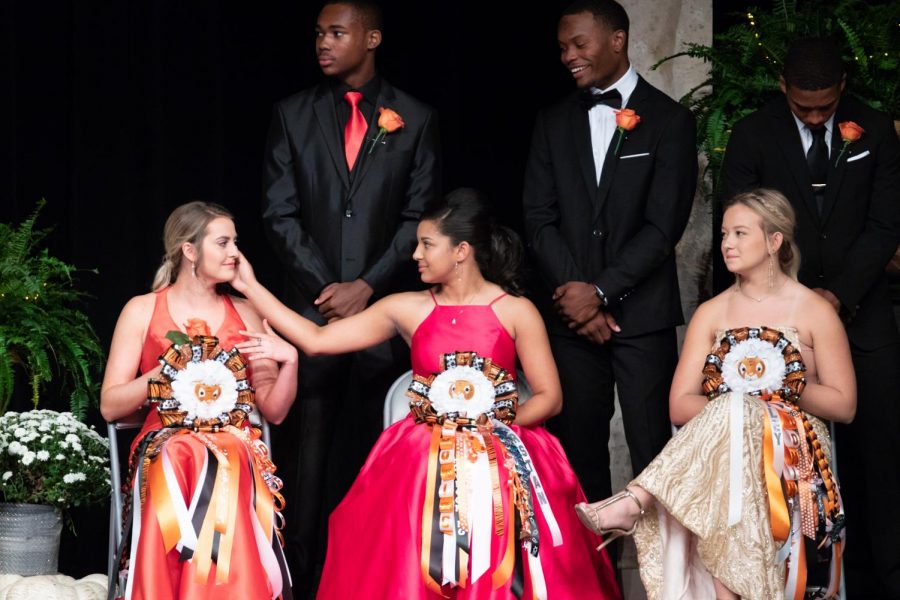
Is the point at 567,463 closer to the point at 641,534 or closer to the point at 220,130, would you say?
the point at 641,534

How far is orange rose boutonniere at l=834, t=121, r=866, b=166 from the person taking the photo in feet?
15.9

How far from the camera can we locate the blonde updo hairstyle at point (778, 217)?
4551mm

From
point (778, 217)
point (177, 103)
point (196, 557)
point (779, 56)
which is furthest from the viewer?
point (177, 103)

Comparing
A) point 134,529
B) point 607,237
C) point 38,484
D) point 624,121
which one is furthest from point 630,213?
point 38,484

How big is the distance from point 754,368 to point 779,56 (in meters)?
1.39

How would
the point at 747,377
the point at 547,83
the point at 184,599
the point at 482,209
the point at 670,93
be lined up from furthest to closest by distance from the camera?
1. the point at 547,83
2. the point at 670,93
3. the point at 482,209
4. the point at 747,377
5. the point at 184,599

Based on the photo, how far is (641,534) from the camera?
14.1ft

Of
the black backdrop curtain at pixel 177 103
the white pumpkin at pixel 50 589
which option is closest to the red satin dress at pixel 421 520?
the white pumpkin at pixel 50 589

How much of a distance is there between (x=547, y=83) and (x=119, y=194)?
1.78 metres

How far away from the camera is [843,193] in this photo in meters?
4.87

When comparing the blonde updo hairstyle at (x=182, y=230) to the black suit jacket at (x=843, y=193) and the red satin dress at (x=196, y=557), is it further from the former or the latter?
the black suit jacket at (x=843, y=193)

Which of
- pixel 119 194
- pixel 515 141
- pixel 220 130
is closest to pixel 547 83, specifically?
pixel 515 141

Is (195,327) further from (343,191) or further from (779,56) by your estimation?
(779,56)

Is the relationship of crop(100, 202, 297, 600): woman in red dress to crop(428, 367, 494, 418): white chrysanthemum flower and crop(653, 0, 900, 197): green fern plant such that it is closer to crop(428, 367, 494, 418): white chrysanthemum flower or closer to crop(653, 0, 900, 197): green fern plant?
crop(428, 367, 494, 418): white chrysanthemum flower
